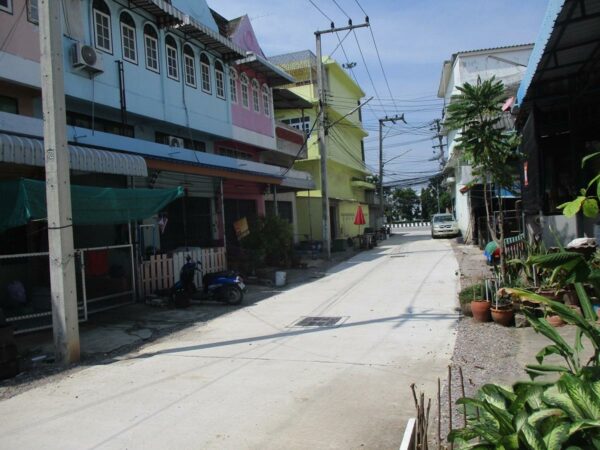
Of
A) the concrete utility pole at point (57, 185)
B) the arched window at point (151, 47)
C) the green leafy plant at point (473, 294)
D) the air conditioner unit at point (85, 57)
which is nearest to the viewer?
the concrete utility pole at point (57, 185)

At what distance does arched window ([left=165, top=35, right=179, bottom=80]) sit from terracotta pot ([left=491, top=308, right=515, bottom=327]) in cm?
1223

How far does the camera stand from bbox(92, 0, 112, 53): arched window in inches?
510

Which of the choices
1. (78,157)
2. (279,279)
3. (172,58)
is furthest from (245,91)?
(78,157)

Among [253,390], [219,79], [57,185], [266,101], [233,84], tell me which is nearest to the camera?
[253,390]

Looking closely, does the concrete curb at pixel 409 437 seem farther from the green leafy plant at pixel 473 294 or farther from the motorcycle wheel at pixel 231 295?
the motorcycle wheel at pixel 231 295

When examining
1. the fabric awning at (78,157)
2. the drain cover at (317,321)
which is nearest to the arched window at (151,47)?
the fabric awning at (78,157)

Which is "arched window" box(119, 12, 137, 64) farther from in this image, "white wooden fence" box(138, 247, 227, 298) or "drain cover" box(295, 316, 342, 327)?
"drain cover" box(295, 316, 342, 327)

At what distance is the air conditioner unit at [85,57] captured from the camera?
1183 cm

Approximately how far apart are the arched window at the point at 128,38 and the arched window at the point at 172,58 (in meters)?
1.51

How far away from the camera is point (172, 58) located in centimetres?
1589

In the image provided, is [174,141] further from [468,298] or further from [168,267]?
[468,298]

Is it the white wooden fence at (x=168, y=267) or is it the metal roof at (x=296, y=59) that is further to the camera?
the metal roof at (x=296, y=59)

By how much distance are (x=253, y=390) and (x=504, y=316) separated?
4.58 meters

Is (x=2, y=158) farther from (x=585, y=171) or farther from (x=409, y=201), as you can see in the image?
(x=409, y=201)
